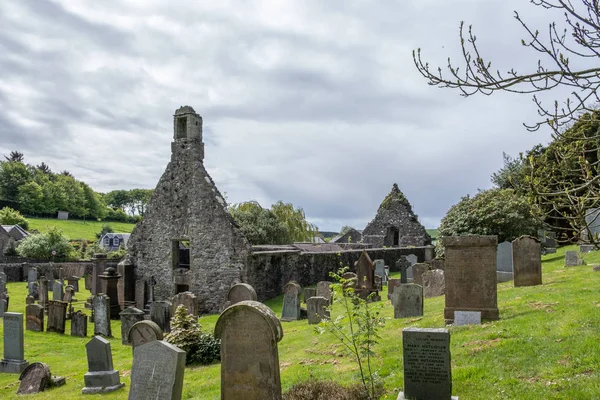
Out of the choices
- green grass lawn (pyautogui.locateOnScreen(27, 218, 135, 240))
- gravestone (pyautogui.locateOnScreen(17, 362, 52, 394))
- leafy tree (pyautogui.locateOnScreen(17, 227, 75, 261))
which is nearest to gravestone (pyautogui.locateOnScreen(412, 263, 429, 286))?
gravestone (pyautogui.locateOnScreen(17, 362, 52, 394))

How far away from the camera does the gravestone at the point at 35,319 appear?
1667 cm

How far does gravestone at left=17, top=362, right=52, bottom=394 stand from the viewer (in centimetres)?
933

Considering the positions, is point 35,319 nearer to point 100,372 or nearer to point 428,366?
point 100,372

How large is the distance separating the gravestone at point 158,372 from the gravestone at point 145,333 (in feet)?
11.5

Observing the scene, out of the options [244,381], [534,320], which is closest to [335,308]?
[534,320]

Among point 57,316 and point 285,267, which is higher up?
point 285,267

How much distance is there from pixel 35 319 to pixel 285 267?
33.5 feet

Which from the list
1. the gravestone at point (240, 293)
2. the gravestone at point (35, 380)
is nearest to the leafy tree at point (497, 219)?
the gravestone at point (240, 293)

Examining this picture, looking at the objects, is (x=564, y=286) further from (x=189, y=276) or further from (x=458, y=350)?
(x=189, y=276)

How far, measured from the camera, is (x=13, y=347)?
1121 centimetres

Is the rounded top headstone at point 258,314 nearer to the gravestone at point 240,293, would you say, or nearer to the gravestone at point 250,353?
the gravestone at point 250,353

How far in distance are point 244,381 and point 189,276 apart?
14896 mm

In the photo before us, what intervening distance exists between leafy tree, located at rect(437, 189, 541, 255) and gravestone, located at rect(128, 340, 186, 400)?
16.7 metres

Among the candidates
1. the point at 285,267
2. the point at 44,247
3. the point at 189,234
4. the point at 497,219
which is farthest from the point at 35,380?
the point at 44,247
